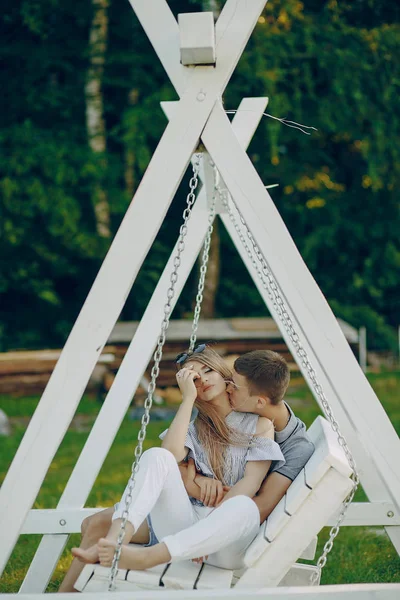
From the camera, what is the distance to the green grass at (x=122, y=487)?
356 cm

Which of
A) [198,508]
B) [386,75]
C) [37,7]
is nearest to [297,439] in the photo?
[198,508]

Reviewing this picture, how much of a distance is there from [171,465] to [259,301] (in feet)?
29.2

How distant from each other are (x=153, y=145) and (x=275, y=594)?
9278 mm

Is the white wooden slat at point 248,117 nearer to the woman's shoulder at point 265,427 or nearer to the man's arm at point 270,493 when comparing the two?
the woman's shoulder at point 265,427

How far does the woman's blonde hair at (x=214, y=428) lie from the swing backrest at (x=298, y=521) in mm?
439

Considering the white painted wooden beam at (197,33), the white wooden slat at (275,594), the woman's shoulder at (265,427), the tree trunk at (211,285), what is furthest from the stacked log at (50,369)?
the white painted wooden beam at (197,33)

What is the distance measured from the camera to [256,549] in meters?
2.44

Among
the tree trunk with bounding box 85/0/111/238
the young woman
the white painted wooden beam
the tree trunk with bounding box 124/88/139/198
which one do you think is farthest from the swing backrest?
the tree trunk with bounding box 124/88/139/198

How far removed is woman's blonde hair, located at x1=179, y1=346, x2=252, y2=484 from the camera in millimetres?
2885

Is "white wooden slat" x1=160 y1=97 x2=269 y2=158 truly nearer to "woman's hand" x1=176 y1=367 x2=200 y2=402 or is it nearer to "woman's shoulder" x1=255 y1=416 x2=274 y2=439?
"woman's hand" x1=176 y1=367 x2=200 y2=402

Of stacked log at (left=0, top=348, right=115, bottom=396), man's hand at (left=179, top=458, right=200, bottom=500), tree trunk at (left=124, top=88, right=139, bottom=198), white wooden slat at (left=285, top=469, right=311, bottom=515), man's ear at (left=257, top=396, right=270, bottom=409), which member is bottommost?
stacked log at (left=0, top=348, right=115, bottom=396)

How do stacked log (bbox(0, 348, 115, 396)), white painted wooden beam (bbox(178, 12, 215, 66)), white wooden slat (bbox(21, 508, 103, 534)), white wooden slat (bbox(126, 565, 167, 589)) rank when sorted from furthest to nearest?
stacked log (bbox(0, 348, 115, 396)) < white wooden slat (bbox(21, 508, 103, 534)) < white wooden slat (bbox(126, 565, 167, 589)) < white painted wooden beam (bbox(178, 12, 215, 66))

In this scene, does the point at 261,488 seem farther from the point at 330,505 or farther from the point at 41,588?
the point at 41,588

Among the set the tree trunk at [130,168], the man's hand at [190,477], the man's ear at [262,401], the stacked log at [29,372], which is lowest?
the stacked log at [29,372]
